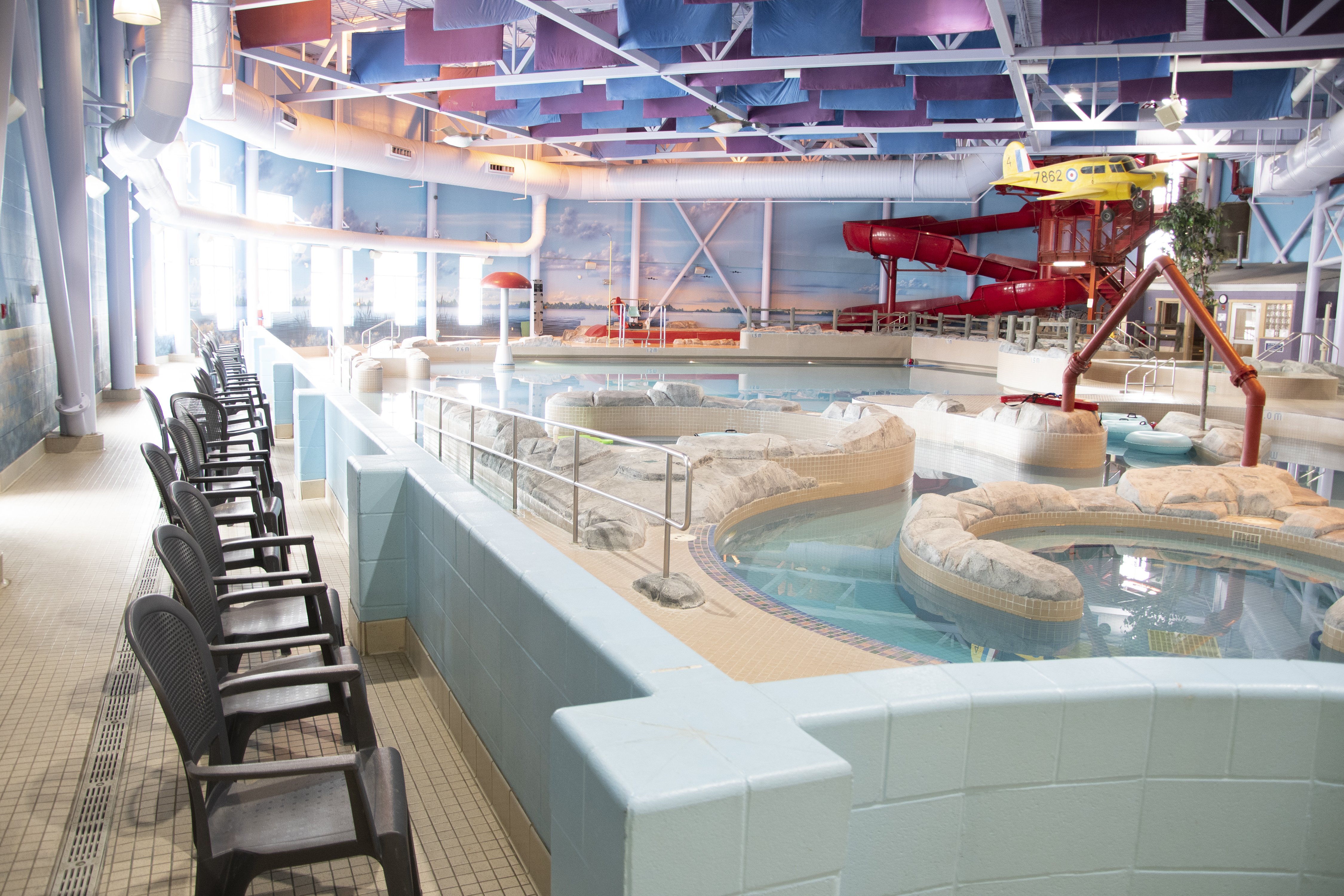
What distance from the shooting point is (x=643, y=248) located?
23.3 meters

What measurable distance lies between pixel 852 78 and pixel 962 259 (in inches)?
421

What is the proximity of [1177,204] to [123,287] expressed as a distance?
486 inches

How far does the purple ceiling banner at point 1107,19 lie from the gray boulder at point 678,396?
491 centimetres

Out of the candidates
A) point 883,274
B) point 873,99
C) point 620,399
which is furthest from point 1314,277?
point 620,399

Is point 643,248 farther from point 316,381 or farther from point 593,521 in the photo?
point 593,521

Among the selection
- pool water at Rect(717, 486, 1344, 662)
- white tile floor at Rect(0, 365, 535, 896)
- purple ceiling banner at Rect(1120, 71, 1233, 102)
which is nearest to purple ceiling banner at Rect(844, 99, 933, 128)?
purple ceiling banner at Rect(1120, 71, 1233, 102)

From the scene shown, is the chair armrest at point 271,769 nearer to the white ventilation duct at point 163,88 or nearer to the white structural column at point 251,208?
the white ventilation duct at point 163,88

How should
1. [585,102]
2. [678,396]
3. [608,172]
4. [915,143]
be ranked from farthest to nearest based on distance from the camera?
1. [608,172]
2. [915,143]
3. [585,102]
4. [678,396]

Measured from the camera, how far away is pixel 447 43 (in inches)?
418

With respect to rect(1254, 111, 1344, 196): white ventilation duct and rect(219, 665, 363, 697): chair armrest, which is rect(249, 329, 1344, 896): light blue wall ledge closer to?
rect(219, 665, 363, 697): chair armrest

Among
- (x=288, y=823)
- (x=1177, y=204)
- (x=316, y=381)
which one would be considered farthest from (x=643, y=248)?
(x=288, y=823)

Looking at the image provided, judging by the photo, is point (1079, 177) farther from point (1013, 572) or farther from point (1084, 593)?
point (1013, 572)

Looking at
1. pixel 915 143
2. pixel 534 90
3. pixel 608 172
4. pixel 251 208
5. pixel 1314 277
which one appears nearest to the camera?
pixel 534 90

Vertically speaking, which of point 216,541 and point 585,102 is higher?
point 585,102
